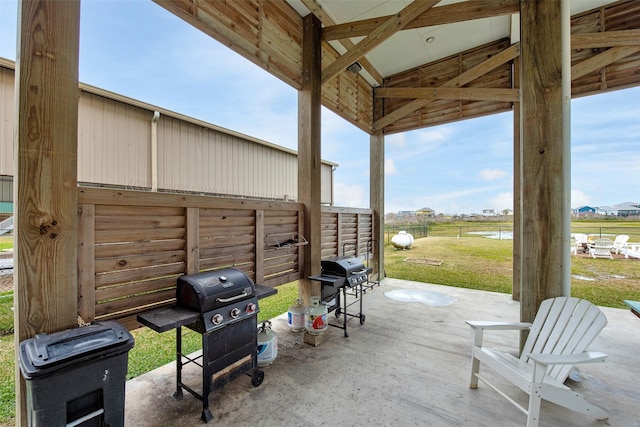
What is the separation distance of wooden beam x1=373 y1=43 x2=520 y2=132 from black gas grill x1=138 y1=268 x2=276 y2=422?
4.35 meters

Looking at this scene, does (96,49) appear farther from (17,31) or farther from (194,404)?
(194,404)

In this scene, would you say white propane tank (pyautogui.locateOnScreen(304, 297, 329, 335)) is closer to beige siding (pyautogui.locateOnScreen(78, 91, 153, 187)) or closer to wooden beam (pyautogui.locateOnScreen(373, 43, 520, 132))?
beige siding (pyautogui.locateOnScreen(78, 91, 153, 187))

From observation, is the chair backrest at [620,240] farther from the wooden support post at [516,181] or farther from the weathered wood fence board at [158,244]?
the weathered wood fence board at [158,244]

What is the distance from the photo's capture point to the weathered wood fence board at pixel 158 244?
1623 mm

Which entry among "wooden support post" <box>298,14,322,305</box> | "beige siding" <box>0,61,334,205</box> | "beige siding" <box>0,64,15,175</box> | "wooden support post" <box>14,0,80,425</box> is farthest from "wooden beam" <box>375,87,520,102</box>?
"beige siding" <box>0,64,15,175</box>

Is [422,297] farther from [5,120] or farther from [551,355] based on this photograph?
[5,120]

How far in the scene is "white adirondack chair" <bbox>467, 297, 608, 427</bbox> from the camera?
1.55 meters

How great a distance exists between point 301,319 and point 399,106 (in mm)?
4454

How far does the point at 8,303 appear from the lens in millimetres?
3191

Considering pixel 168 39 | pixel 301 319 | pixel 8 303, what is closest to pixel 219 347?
pixel 301 319

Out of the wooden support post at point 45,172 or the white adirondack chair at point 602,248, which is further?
the white adirondack chair at point 602,248

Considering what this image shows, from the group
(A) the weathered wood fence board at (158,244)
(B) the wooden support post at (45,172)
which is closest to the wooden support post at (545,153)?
(A) the weathered wood fence board at (158,244)

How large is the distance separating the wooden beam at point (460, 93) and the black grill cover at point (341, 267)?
3.12 m

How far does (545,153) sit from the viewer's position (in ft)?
7.24
